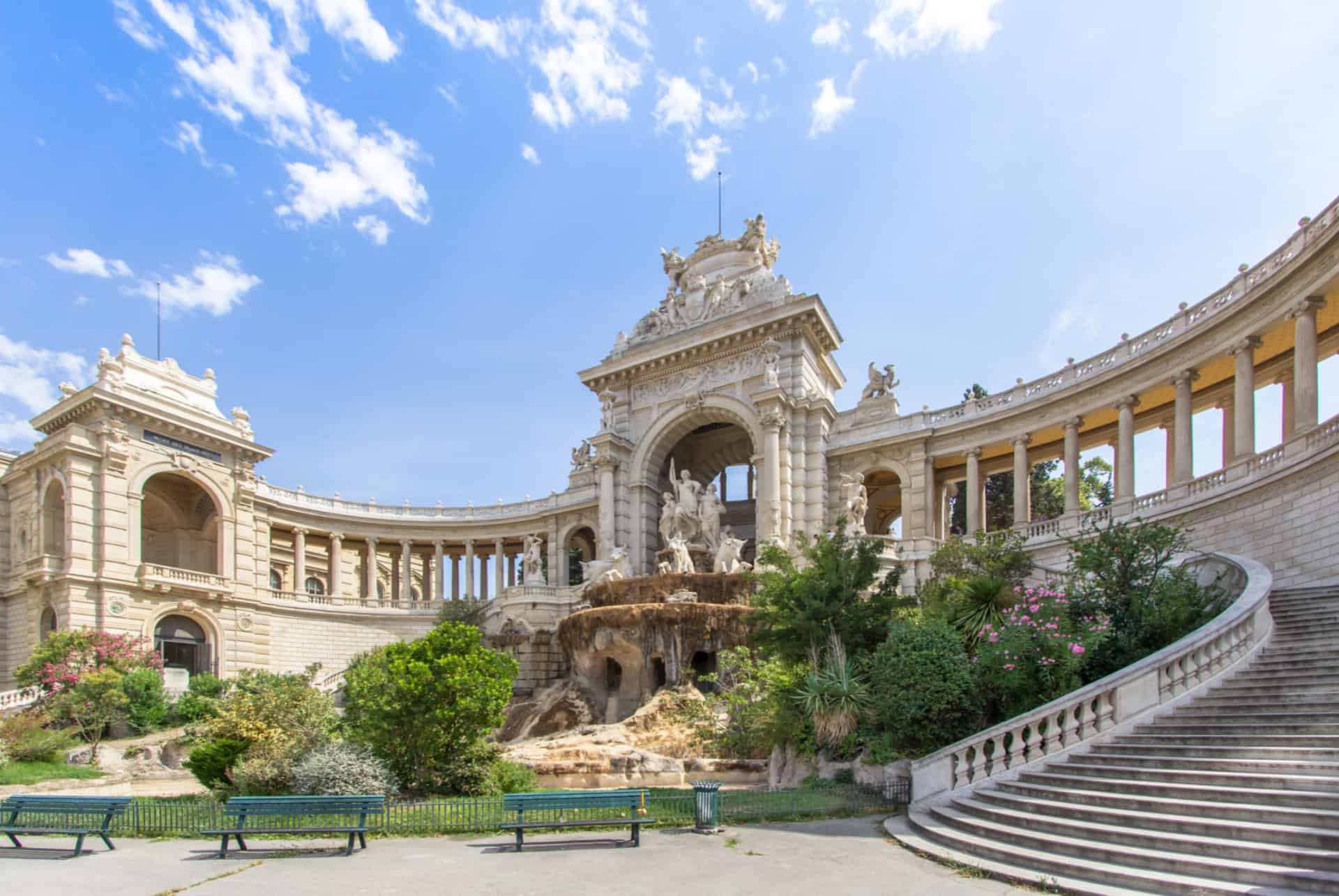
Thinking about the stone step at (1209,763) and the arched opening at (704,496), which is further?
the arched opening at (704,496)

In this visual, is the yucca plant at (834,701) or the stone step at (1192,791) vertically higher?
the stone step at (1192,791)

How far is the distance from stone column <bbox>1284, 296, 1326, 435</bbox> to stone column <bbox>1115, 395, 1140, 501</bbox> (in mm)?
7282

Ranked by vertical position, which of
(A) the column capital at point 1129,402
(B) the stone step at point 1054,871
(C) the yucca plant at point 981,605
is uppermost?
(A) the column capital at point 1129,402

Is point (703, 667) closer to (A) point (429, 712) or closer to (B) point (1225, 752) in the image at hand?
(A) point (429, 712)

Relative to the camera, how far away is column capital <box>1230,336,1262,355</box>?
24578mm

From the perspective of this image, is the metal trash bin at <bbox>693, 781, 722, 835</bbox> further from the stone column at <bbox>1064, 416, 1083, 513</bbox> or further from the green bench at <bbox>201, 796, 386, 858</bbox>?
the stone column at <bbox>1064, 416, 1083, 513</bbox>

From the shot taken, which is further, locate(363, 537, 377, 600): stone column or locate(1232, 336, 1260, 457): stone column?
locate(363, 537, 377, 600): stone column

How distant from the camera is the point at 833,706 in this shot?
1608 cm

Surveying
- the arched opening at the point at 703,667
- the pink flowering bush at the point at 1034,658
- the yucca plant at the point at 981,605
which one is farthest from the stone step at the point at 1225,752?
the arched opening at the point at 703,667

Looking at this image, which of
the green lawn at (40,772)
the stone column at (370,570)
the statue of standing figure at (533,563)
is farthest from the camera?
the stone column at (370,570)

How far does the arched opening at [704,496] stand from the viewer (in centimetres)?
3534

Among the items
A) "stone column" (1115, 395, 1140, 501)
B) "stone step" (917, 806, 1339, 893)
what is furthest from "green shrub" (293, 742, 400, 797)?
"stone column" (1115, 395, 1140, 501)

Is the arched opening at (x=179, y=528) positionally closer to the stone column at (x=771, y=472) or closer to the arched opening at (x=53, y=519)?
the arched opening at (x=53, y=519)

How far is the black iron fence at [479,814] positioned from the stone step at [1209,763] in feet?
11.8
